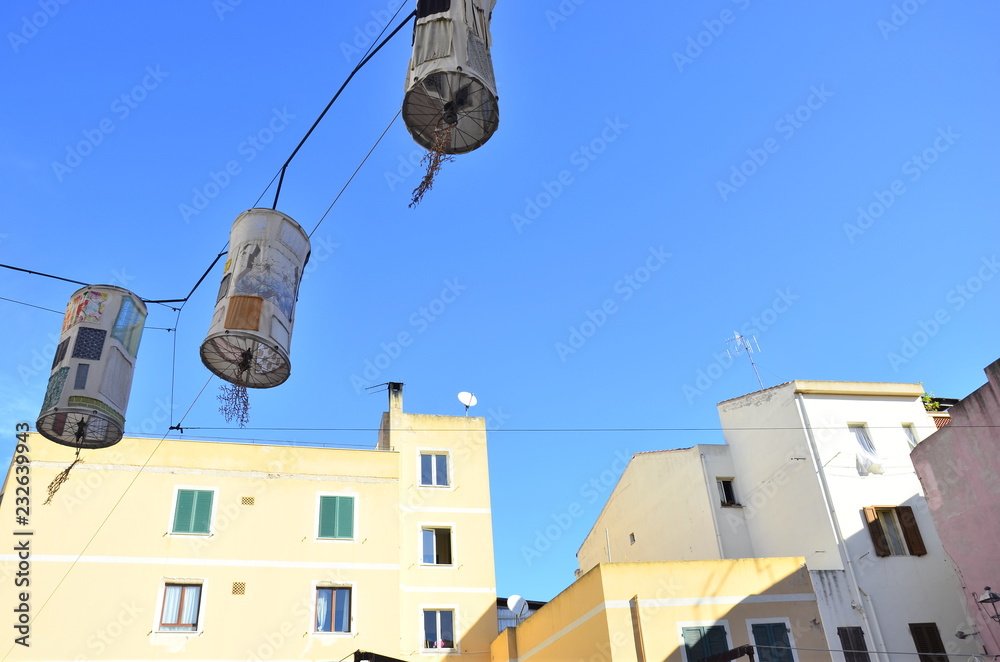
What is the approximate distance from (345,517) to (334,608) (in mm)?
2600

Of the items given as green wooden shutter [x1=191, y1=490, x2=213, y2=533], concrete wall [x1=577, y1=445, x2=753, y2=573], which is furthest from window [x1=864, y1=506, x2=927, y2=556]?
green wooden shutter [x1=191, y1=490, x2=213, y2=533]

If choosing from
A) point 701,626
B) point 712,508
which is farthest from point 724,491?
point 701,626

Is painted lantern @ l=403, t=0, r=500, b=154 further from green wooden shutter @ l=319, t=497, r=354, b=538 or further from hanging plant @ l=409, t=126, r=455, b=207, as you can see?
green wooden shutter @ l=319, t=497, r=354, b=538

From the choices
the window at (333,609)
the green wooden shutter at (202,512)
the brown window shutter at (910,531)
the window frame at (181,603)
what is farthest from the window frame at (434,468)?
the brown window shutter at (910,531)

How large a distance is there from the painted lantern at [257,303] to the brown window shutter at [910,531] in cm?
1917

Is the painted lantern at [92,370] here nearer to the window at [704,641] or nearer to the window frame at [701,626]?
the window frame at [701,626]

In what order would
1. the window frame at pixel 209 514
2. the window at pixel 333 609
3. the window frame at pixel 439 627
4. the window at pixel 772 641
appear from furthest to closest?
the window frame at pixel 439 627 → the window frame at pixel 209 514 → the window at pixel 333 609 → the window at pixel 772 641

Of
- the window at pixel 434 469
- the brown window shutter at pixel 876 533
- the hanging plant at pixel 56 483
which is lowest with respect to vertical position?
the brown window shutter at pixel 876 533

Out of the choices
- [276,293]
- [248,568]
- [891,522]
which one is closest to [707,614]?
[891,522]

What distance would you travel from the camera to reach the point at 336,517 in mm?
22766

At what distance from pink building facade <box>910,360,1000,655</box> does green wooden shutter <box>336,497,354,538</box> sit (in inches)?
615

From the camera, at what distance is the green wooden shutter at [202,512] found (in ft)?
70.5

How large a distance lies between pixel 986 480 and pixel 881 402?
6291 mm

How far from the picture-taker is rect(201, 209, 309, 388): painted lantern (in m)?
8.19
